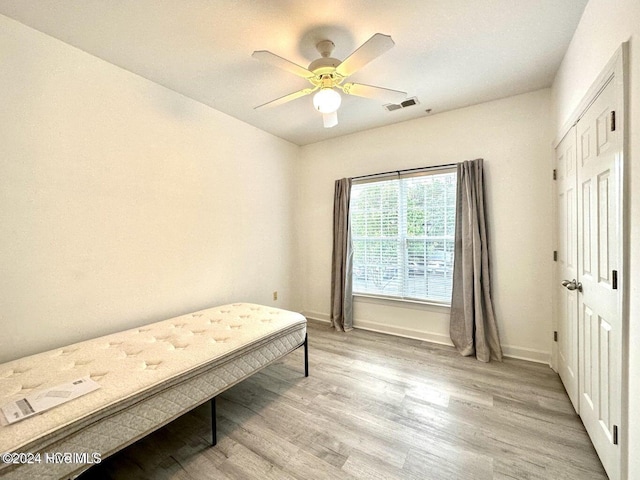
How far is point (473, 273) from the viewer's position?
280 cm

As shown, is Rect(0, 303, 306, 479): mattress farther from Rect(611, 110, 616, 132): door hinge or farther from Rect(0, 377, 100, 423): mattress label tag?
Rect(611, 110, 616, 132): door hinge

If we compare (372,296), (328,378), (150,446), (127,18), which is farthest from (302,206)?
(150,446)

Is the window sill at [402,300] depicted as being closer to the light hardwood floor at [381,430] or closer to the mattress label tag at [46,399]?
the light hardwood floor at [381,430]

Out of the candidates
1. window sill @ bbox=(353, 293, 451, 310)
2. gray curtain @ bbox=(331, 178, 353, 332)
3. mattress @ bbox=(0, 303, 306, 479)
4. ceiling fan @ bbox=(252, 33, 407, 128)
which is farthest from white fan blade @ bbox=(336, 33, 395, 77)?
window sill @ bbox=(353, 293, 451, 310)

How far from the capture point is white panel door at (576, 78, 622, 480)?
129 cm

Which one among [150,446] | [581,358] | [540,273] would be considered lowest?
[150,446]

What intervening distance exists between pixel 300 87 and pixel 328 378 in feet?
8.92

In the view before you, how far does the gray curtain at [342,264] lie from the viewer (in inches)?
144

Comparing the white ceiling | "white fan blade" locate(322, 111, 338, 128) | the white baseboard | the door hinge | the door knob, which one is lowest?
the white baseboard

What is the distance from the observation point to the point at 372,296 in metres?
3.60

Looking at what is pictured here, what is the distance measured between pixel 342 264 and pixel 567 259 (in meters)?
2.29

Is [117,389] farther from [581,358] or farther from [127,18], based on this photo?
[581,358]

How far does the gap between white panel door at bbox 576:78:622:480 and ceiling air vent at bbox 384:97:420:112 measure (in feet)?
4.68

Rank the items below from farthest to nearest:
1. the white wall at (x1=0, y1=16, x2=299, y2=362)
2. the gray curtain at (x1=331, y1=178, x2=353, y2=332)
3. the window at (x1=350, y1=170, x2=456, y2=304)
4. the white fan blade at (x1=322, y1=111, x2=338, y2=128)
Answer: the gray curtain at (x1=331, y1=178, x2=353, y2=332) < the window at (x1=350, y1=170, x2=456, y2=304) < the white fan blade at (x1=322, y1=111, x2=338, y2=128) < the white wall at (x1=0, y1=16, x2=299, y2=362)
